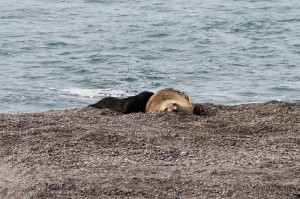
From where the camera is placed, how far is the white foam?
17.5 metres

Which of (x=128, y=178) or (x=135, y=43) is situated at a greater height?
(x=128, y=178)

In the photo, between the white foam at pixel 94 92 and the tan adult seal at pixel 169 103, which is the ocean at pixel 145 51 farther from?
the tan adult seal at pixel 169 103

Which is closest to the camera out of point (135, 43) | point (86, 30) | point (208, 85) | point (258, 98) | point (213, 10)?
point (258, 98)

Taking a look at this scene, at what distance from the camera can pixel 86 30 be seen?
86.4 feet

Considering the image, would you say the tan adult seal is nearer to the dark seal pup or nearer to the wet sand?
the dark seal pup

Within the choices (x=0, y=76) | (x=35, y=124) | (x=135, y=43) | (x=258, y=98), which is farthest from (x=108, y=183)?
(x=135, y=43)

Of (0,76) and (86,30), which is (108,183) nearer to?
(0,76)

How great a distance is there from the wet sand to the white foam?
17.9 ft

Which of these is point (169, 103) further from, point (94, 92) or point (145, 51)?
point (145, 51)

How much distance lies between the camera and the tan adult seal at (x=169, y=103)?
11.9 m

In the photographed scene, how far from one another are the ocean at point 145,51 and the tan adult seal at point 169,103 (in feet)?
14.4

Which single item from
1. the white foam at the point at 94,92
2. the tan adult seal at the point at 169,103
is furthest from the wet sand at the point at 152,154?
the white foam at the point at 94,92

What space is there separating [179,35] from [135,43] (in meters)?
1.78

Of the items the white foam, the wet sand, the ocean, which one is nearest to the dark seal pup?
the wet sand
